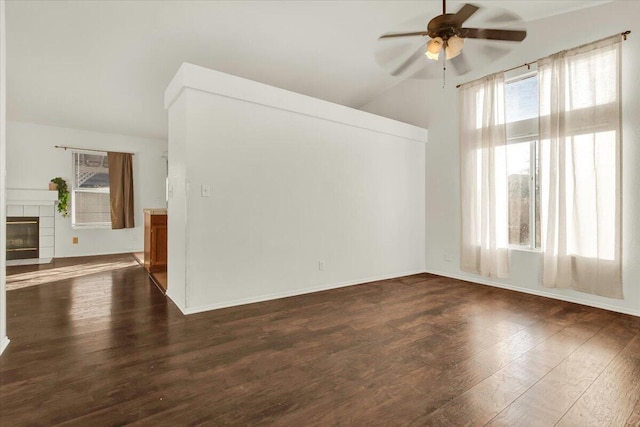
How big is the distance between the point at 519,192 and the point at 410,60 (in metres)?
2.72

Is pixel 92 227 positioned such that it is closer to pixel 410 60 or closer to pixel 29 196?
pixel 29 196

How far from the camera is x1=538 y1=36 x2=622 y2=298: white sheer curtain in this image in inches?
128

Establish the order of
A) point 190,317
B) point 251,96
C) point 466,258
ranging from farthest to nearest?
point 466,258
point 251,96
point 190,317

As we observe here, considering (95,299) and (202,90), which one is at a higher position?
(202,90)

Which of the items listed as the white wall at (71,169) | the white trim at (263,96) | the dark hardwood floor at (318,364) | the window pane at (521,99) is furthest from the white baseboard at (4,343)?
the window pane at (521,99)

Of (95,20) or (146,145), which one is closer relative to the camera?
(95,20)

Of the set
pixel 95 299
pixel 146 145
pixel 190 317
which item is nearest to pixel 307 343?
pixel 190 317

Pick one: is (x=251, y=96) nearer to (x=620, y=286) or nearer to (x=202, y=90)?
(x=202, y=90)

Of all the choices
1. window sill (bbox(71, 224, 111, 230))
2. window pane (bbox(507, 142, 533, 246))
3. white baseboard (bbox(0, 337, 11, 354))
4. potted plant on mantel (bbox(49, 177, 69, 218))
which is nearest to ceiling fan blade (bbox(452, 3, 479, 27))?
window pane (bbox(507, 142, 533, 246))

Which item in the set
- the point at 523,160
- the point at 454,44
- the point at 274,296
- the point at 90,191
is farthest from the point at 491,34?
the point at 90,191

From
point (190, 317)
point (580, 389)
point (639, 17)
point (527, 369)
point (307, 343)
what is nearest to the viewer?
point (580, 389)

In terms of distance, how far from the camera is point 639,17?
314cm

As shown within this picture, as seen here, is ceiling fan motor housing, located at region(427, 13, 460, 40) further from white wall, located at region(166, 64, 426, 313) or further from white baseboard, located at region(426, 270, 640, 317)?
white baseboard, located at region(426, 270, 640, 317)

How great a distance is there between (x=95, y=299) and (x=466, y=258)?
4985mm
